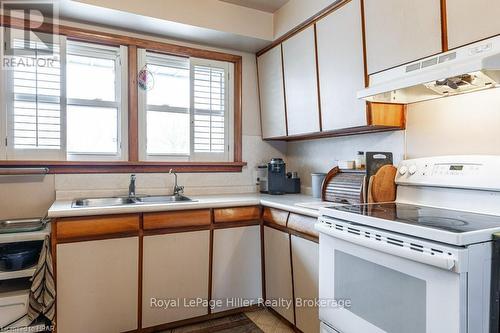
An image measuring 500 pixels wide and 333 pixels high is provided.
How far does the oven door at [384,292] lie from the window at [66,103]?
1865 millimetres

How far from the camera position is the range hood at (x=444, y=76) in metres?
1.24

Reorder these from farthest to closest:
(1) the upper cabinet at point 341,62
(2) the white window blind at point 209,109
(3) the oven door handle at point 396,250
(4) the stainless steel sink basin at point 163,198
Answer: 1. (2) the white window blind at point 209,109
2. (4) the stainless steel sink basin at point 163,198
3. (1) the upper cabinet at point 341,62
4. (3) the oven door handle at point 396,250

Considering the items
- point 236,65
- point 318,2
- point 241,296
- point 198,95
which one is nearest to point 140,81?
point 198,95

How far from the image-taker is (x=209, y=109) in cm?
290

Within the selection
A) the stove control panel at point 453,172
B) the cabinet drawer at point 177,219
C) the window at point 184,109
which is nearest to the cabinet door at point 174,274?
the cabinet drawer at point 177,219

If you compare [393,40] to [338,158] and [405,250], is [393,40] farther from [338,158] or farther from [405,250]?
[405,250]

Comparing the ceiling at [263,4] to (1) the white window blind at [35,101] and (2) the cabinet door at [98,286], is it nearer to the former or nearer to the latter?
(1) the white window blind at [35,101]

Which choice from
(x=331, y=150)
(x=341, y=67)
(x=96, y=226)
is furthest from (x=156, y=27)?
(x=331, y=150)

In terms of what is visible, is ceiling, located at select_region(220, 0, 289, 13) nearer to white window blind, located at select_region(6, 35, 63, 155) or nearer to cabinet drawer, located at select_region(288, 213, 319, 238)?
white window blind, located at select_region(6, 35, 63, 155)

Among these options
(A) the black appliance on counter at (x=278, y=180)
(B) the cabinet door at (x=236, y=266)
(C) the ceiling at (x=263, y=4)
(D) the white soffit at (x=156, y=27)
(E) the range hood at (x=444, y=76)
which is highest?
(C) the ceiling at (x=263, y=4)

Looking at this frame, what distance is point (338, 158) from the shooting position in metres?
2.52

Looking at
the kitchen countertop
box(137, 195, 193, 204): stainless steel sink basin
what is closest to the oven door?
the kitchen countertop

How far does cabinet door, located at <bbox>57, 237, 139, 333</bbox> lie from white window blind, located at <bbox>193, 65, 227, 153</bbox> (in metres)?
1.15

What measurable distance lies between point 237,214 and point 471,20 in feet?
5.74
